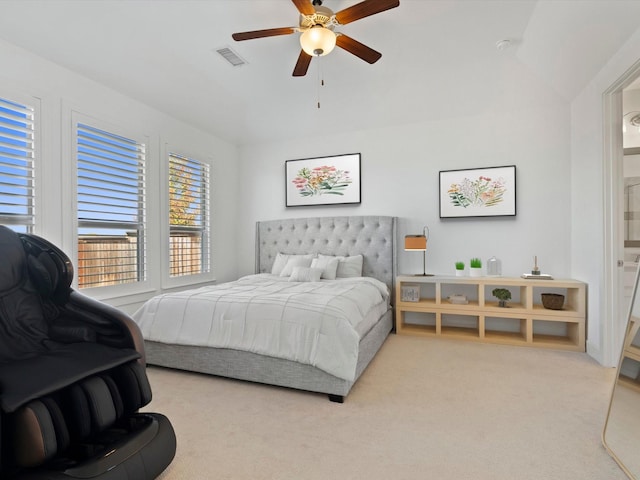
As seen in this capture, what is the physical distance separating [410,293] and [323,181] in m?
1.95

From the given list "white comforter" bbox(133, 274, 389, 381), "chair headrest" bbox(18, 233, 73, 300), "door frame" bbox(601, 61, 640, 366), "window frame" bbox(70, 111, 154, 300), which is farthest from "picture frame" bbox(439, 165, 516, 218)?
"chair headrest" bbox(18, 233, 73, 300)

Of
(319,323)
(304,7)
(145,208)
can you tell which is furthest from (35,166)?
(319,323)

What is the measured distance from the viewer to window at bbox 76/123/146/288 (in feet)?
10.3

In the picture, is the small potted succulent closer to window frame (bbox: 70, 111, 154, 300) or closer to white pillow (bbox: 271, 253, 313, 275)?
white pillow (bbox: 271, 253, 313, 275)

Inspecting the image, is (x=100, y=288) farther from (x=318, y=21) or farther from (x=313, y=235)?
(x=318, y=21)

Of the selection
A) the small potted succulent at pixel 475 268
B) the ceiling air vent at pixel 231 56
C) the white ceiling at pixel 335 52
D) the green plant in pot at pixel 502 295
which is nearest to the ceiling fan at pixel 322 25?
the white ceiling at pixel 335 52

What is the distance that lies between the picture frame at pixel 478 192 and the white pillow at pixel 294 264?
178 centimetres

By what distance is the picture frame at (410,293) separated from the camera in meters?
4.07

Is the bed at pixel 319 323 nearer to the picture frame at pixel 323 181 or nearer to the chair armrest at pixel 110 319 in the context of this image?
the picture frame at pixel 323 181

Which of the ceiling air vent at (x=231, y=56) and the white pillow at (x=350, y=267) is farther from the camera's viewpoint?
the white pillow at (x=350, y=267)

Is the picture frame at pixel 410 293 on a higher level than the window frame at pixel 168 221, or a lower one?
lower

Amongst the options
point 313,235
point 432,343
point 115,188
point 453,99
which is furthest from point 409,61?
point 115,188

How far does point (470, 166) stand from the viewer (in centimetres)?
420

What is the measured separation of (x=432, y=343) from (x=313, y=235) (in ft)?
6.69
